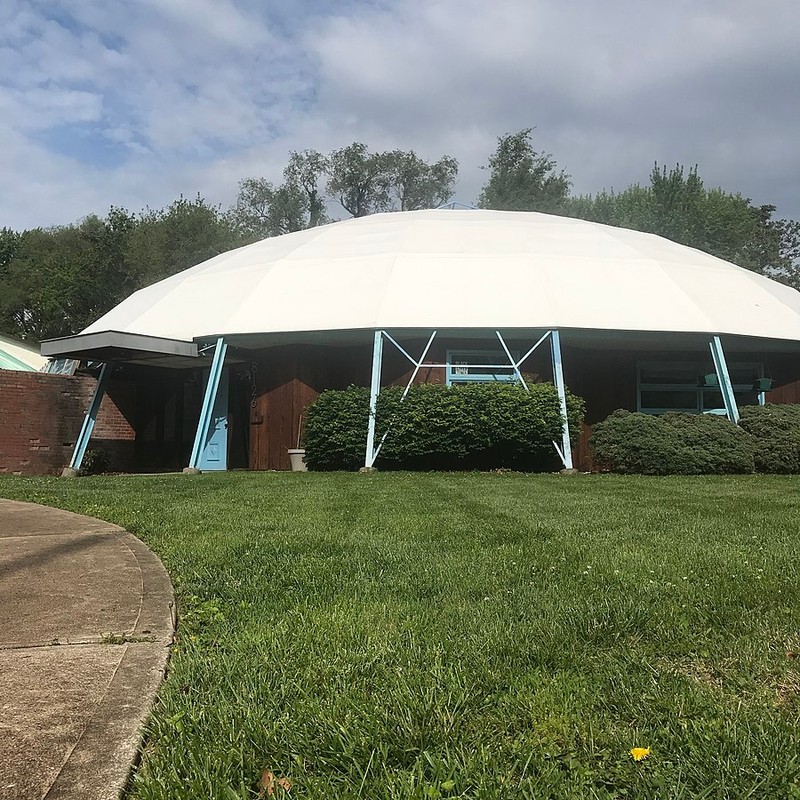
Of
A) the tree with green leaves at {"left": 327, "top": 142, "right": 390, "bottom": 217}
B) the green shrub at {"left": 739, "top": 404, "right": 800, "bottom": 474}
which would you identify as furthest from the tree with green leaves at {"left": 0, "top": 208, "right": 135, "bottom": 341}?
the green shrub at {"left": 739, "top": 404, "right": 800, "bottom": 474}

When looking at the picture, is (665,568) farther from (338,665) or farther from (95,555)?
(95,555)

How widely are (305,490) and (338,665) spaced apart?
6973 millimetres

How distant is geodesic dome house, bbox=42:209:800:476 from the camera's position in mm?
15055

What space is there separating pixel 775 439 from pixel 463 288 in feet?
21.9

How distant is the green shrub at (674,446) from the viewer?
13453 millimetres

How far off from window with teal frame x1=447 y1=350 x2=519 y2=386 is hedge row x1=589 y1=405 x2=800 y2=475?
2.43 meters

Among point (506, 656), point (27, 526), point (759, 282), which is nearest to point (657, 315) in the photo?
point (759, 282)

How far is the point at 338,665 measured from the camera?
266 centimetres

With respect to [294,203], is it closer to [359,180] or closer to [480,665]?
[359,180]

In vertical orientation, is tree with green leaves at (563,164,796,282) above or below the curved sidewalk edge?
above

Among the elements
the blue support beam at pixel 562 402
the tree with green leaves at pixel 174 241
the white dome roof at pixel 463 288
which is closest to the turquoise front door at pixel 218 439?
the white dome roof at pixel 463 288

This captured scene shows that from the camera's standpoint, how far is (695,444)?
44.7ft

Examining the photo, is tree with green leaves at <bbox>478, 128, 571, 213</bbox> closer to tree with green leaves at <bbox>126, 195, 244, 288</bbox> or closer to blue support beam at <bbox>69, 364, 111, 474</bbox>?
tree with green leaves at <bbox>126, 195, 244, 288</bbox>

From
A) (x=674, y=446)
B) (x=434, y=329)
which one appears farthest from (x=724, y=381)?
(x=434, y=329)
